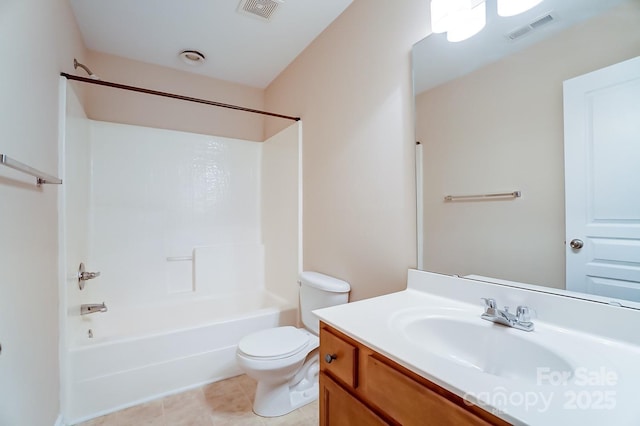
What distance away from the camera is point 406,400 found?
75cm

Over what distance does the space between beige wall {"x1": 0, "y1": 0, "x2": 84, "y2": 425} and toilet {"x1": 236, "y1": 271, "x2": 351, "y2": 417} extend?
2.82 ft

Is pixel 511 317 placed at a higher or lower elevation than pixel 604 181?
lower

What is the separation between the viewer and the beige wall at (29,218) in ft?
3.14

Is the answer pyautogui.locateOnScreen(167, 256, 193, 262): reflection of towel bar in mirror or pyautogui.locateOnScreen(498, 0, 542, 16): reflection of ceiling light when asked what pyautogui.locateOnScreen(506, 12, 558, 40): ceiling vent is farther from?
pyautogui.locateOnScreen(167, 256, 193, 262): reflection of towel bar in mirror

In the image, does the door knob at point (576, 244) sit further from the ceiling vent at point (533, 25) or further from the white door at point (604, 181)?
the ceiling vent at point (533, 25)

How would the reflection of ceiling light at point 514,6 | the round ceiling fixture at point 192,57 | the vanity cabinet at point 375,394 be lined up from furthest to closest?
the round ceiling fixture at point 192,57, the reflection of ceiling light at point 514,6, the vanity cabinet at point 375,394

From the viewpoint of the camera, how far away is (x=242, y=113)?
3031 millimetres

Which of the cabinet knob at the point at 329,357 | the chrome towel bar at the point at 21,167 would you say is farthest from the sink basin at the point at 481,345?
the chrome towel bar at the point at 21,167

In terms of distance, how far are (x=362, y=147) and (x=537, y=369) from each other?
1269mm

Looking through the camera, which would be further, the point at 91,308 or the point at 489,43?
the point at 91,308

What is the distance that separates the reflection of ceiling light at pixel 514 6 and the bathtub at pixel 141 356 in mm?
2177

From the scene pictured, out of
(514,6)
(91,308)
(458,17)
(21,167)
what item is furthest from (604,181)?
(91,308)

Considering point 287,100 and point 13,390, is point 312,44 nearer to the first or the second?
point 287,100

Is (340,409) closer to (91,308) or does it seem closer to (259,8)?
(91,308)
